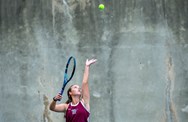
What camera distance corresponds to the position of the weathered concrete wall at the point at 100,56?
7.43 m

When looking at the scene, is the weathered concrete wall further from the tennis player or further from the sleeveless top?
the sleeveless top

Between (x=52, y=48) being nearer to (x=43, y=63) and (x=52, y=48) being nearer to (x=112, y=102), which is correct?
(x=43, y=63)

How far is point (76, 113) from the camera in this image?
18.6 ft

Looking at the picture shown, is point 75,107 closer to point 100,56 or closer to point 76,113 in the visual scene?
point 76,113

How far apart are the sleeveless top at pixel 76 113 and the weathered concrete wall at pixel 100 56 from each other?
1.71m

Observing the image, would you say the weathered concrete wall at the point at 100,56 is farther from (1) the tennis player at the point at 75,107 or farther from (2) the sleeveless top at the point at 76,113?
(2) the sleeveless top at the point at 76,113

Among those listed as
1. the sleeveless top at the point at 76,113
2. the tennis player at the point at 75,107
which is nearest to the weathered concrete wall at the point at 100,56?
the tennis player at the point at 75,107

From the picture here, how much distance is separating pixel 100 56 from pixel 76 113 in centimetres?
199

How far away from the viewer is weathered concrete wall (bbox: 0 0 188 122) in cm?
743

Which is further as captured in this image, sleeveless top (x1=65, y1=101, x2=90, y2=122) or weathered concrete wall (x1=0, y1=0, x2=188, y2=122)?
weathered concrete wall (x1=0, y1=0, x2=188, y2=122)

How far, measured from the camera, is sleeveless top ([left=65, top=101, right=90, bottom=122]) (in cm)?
565

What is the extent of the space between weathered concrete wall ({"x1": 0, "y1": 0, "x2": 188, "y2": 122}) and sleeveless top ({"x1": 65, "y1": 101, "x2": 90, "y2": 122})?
5.61 feet

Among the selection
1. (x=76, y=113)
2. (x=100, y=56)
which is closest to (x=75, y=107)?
(x=76, y=113)

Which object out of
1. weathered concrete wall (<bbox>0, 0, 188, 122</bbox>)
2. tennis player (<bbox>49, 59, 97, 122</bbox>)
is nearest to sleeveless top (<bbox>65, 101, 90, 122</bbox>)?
tennis player (<bbox>49, 59, 97, 122</bbox>)
